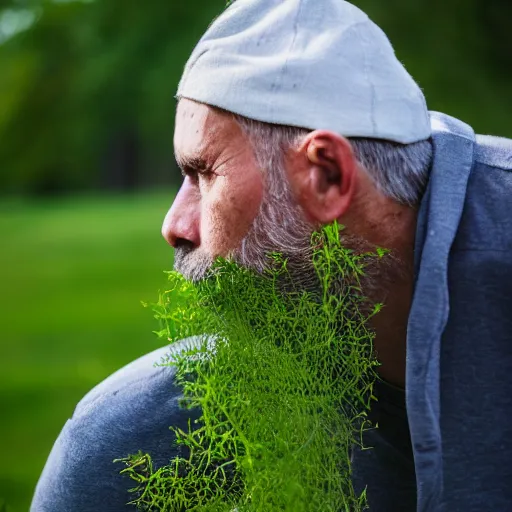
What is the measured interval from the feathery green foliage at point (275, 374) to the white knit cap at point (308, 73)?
21cm

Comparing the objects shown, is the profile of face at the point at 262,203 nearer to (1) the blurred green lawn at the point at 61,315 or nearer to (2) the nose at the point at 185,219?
(2) the nose at the point at 185,219

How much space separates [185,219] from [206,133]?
0.16 metres

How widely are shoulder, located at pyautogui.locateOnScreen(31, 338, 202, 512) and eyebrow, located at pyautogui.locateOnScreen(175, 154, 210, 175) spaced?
369mm

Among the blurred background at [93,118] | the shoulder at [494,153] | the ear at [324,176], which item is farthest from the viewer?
the blurred background at [93,118]

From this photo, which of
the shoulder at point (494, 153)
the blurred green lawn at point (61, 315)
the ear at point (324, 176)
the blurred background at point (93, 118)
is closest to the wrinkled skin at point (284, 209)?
the ear at point (324, 176)

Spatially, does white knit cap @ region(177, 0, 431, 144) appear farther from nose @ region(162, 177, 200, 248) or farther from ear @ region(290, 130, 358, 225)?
nose @ region(162, 177, 200, 248)

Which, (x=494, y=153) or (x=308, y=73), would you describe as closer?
(x=308, y=73)

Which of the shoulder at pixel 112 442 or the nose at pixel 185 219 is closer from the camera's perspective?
the nose at pixel 185 219

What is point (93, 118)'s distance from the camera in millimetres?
16688

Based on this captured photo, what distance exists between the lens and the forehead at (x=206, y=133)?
156cm

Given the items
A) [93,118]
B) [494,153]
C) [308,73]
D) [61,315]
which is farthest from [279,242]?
[93,118]

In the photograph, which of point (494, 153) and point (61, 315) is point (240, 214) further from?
point (61, 315)

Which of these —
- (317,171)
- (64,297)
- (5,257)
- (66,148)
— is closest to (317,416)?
(317,171)

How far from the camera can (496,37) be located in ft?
16.3
